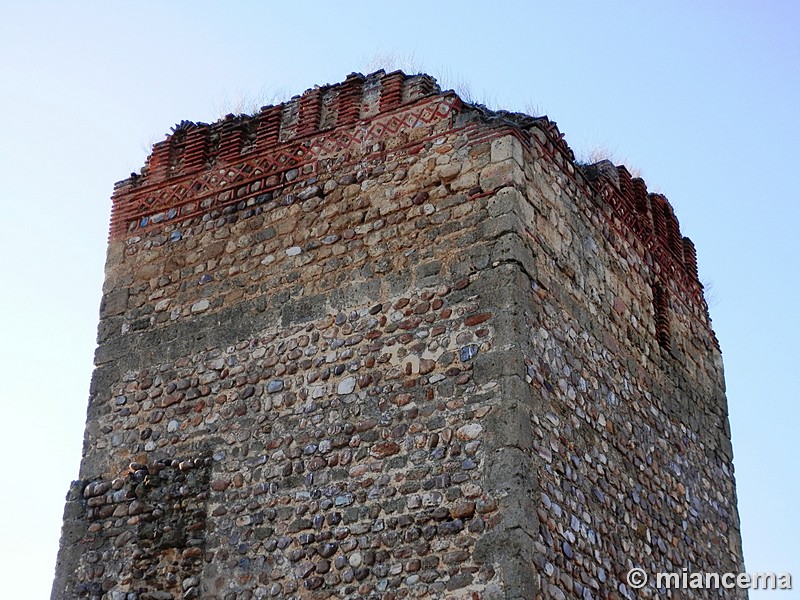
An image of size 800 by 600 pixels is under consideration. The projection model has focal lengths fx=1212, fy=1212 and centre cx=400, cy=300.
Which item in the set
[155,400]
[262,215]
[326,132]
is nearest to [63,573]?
[155,400]

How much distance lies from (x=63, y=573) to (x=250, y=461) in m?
1.49

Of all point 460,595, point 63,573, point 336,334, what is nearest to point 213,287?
point 336,334

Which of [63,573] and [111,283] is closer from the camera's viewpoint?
[63,573]

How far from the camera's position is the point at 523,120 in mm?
7969

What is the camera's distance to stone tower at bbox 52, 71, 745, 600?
6.82 meters

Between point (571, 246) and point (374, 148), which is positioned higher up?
point (374, 148)

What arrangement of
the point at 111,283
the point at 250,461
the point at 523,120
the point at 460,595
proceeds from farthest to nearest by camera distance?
the point at 111,283 → the point at 523,120 → the point at 250,461 → the point at 460,595

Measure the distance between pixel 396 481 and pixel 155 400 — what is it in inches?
79.2

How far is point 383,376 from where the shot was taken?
7273 mm

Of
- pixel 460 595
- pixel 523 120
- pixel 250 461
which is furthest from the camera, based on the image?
pixel 523 120

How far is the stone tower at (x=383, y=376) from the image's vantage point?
6.82m

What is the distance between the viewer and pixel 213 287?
8.28m

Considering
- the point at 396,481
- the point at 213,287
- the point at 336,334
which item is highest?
the point at 213,287

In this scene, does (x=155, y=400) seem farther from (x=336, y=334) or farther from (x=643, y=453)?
(x=643, y=453)
